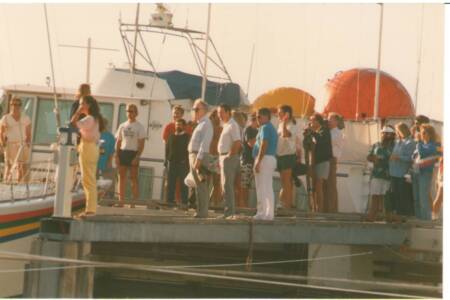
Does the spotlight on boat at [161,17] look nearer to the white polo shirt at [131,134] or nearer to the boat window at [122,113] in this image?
the boat window at [122,113]

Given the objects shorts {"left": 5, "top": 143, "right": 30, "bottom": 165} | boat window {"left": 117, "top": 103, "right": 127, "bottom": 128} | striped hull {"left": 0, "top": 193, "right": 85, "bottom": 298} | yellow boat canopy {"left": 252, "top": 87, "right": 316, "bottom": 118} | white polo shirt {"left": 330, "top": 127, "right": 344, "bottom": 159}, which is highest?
yellow boat canopy {"left": 252, "top": 87, "right": 316, "bottom": 118}

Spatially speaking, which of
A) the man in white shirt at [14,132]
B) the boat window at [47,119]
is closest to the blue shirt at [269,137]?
the man in white shirt at [14,132]

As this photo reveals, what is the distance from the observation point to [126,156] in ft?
44.9

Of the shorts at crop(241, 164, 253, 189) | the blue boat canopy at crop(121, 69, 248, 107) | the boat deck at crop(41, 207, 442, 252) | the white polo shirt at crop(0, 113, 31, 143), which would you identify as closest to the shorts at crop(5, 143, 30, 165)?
the white polo shirt at crop(0, 113, 31, 143)

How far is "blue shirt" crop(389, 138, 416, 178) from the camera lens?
468 inches

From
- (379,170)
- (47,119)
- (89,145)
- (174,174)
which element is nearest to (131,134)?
(174,174)

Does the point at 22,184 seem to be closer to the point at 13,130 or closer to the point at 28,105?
the point at 13,130

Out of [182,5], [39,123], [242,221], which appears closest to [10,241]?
[242,221]

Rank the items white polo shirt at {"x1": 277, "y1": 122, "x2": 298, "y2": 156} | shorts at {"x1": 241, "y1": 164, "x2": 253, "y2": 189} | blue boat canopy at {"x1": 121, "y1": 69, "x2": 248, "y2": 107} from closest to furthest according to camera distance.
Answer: white polo shirt at {"x1": 277, "y1": 122, "x2": 298, "y2": 156}
shorts at {"x1": 241, "y1": 164, "x2": 253, "y2": 189}
blue boat canopy at {"x1": 121, "y1": 69, "x2": 248, "y2": 107}

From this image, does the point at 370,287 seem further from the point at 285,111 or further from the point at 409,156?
the point at 285,111

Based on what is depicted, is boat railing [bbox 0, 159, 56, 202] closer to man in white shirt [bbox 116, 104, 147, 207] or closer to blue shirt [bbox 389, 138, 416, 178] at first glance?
man in white shirt [bbox 116, 104, 147, 207]

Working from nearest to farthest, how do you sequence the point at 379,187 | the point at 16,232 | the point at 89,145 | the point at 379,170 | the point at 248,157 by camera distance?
the point at 89,145, the point at 16,232, the point at 379,170, the point at 379,187, the point at 248,157

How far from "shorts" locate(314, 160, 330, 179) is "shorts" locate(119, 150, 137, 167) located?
2.73 metres

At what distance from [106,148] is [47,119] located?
3.22 m
